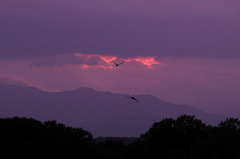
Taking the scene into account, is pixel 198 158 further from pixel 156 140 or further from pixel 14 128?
pixel 14 128

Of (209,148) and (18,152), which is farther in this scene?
(18,152)

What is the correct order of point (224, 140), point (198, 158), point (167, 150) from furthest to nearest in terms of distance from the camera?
point (167, 150), point (224, 140), point (198, 158)

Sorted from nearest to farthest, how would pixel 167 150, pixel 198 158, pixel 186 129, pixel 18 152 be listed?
pixel 198 158 < pixel 18 152 < pixel 167 150 < pixel 186 129

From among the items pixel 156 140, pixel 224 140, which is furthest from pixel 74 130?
pixel 224 140

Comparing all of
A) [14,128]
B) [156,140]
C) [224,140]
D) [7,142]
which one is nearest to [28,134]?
[14,128]

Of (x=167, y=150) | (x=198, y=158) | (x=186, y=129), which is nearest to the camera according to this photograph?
(x=198, y=158)

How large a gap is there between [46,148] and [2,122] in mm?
14762

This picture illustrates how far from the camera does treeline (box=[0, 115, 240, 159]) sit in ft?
249

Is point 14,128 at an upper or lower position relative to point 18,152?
upper

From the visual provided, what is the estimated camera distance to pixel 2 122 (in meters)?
90.0

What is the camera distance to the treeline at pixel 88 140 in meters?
75.9

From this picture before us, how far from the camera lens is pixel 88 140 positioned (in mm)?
93000

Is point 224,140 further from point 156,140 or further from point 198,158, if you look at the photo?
point 156,140

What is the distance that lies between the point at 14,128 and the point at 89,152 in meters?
14.9
